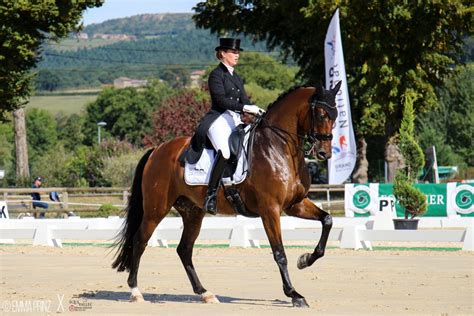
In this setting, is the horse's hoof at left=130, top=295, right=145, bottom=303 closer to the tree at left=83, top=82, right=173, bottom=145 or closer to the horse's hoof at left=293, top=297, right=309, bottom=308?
the horse's hoof at left=293, top=297, right=309, bottom=308

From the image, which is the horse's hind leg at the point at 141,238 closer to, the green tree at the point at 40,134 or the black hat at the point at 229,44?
the black hat at the point at 229,44

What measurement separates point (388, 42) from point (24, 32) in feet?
39.6

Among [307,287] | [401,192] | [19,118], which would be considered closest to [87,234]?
[401,192]

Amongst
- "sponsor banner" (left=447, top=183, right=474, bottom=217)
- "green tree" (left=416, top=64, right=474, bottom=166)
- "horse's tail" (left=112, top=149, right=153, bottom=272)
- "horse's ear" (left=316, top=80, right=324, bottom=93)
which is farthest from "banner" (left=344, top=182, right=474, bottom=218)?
"green tree" (left=416, top=64, right=474, bottom=166)

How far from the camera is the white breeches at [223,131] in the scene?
38.4 ft

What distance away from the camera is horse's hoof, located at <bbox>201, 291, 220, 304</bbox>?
11.6 m

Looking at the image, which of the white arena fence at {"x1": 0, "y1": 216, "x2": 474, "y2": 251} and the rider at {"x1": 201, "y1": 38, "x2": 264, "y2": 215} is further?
the white arena fence at {"x1": 0, "y1": 216, "x2": 474, "y2": 251}

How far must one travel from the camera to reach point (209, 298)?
11.7 meters

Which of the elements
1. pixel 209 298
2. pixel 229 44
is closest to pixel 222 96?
pixel 229 44

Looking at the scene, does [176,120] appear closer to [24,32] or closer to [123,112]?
[24,32]

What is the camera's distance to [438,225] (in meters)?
22.5

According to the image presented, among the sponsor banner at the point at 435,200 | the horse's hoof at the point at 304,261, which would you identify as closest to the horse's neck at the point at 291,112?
the horse's hoof at the point at 304,261

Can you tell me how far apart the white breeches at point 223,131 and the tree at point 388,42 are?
22.4m

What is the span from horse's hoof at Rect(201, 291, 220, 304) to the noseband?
2.09 metres
